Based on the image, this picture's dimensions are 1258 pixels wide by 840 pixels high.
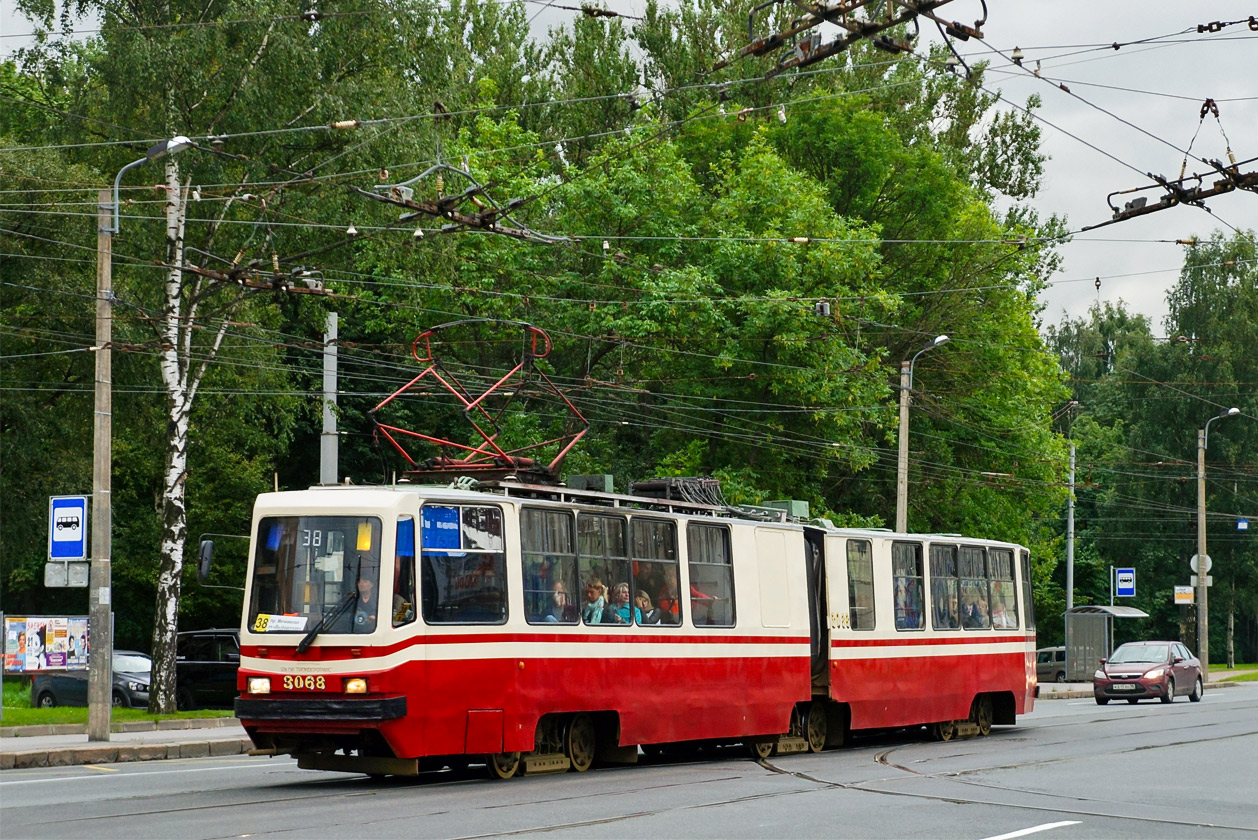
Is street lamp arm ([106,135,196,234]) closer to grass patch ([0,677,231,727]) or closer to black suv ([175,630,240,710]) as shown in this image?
grass patch ([0,677,231,727])

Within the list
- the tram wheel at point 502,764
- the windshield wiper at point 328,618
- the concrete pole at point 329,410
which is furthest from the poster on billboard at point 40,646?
the windshield wiper at point 328,618

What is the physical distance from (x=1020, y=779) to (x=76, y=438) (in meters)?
24.9

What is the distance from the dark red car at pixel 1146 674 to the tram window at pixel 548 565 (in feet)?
79.2

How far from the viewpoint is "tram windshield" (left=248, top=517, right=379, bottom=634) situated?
15125 mm

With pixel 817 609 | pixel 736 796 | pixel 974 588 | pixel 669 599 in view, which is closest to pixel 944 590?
pixel 974 588

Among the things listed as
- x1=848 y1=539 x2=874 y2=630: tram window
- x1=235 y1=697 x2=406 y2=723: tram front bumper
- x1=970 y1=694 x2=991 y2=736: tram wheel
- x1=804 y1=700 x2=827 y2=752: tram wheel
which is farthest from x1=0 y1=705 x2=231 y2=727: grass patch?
x1=970 y1=694 x2=991 y2=736: tram wheel

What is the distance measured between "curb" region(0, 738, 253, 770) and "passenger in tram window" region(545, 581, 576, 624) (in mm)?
6777

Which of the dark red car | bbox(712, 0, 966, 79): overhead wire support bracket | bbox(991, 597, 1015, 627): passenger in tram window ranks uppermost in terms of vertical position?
bbox(712, 0, 966, 79): overhead wire support bracket

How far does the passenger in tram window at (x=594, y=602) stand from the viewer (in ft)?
57.0

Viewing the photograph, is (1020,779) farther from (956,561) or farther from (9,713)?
(9,713)

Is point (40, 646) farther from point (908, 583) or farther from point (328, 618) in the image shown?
point (908, 583)

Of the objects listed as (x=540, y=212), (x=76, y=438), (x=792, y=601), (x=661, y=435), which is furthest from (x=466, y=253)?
(x=792, y=601)

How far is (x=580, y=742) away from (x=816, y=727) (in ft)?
17.7

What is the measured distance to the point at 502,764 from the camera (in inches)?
640
